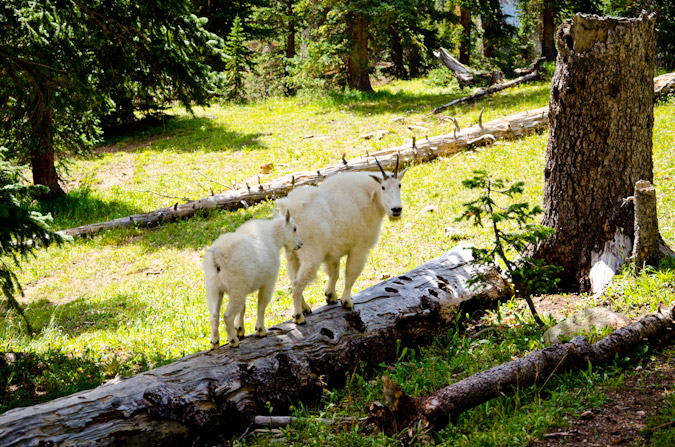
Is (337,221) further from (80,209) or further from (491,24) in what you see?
(491,24)

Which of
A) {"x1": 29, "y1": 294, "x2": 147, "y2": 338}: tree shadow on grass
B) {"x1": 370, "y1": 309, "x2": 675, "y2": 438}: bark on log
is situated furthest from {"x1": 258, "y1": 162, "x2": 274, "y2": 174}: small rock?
{"x1": 370, "y1": 309, "x2": 675, "y2": 438}: bark on log

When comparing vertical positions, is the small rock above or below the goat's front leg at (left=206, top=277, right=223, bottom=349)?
above

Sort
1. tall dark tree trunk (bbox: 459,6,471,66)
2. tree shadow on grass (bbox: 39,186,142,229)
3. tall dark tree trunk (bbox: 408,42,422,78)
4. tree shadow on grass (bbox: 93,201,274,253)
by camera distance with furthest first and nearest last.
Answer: tall dark tree trunk (bbox: 408,42,422,78)
tall dark tree trunk (bbox: 459,6,471,66)
tree shadow on grass (bbox: 39,186,142,229)
tree shadow on grass (bbox: 93,201,274,253)

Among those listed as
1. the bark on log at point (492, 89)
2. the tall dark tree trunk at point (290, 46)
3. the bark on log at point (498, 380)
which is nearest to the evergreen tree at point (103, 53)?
the bark on log at point (498, 380)

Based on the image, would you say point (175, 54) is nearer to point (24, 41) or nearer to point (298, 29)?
point (24, 41)

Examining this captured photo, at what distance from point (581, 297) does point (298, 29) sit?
29000 millimetres

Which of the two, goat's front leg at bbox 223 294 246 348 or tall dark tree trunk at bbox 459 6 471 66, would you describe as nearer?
goat's front leg at bbox 223 294 246 348

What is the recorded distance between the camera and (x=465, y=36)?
27.8 m

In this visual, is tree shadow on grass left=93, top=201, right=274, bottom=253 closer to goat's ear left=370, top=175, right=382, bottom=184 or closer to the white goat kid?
goat's ear left=370, top=175, right=382, bottom=184

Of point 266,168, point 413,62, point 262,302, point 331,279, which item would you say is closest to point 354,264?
point 331,279

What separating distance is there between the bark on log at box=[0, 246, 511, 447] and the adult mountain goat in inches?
17.4

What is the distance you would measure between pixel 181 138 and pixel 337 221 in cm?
A: 1958

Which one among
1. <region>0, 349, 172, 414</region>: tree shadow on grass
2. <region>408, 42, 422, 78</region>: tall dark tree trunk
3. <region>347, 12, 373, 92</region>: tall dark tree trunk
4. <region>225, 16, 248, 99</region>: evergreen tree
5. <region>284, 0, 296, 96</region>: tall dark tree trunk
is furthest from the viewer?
<region>408, 42, 422, 78</region>: tall dark tree trunk

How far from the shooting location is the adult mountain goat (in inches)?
261
